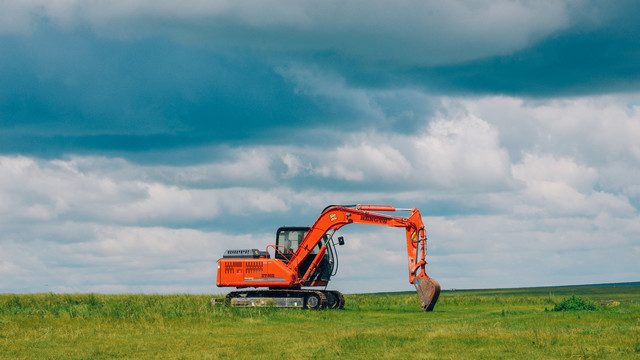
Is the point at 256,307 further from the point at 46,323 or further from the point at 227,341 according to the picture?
the point at 227,341

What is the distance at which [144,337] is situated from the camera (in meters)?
25.7

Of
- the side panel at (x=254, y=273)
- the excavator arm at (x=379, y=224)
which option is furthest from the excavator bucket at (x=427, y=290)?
the side panel at (x=254, y=273)

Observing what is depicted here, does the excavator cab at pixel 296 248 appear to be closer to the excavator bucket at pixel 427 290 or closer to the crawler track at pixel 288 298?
the crawler track at pixel 288 298

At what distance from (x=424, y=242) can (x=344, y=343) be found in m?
14.2

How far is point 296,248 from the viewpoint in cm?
4028

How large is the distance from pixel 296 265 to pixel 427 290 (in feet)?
26.6

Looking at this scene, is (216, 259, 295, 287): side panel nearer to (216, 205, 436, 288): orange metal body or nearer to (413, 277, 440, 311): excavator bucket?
(216, 205, 436, 288): orange metal body

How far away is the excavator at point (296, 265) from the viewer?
38.3 metres

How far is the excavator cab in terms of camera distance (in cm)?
3947

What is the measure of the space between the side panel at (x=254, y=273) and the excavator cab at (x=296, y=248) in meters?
1.04

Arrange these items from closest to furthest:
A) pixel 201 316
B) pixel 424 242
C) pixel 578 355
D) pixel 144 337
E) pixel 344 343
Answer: pixel 578 355 → pixel 344 343 → pixel 144 337 → pixel 201 316 → pixel 424 242

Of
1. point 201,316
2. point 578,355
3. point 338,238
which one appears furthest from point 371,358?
point 338,238

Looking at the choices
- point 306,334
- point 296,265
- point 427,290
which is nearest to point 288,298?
point 296,265

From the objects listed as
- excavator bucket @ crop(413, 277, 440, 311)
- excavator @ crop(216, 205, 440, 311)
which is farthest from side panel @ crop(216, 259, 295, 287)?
excavator bucket @ crop(413, 277, 440, 311)
